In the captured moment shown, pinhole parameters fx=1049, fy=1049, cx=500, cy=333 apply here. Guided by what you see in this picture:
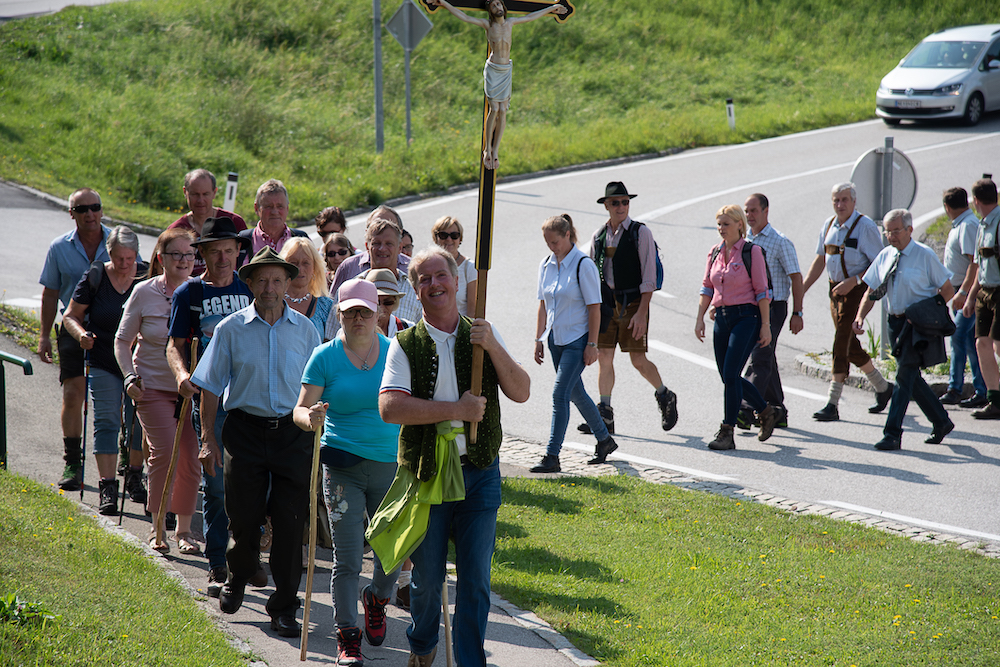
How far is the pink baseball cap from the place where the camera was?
516 cm

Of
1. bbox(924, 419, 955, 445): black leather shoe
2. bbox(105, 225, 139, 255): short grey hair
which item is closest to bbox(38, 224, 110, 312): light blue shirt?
bbox(105, 225, 139, 255): short grey hair

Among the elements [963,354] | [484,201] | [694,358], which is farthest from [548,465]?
[963,354]

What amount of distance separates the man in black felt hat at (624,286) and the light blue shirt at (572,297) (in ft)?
2.76

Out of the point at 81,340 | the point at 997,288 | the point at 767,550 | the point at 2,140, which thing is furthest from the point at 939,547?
the point at 2,140

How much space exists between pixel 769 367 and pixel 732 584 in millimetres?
3998

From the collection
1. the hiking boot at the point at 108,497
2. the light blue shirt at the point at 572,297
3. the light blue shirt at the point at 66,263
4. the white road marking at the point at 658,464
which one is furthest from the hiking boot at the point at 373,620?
the light blue shirt at the point at 66,263

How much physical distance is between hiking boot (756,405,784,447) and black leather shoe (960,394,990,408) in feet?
7.85

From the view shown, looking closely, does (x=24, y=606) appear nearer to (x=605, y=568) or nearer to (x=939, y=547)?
(x=605, y=568)

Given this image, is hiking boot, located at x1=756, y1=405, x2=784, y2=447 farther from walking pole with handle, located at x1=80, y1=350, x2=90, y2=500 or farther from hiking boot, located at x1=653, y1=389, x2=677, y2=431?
walking pole with handle, located at x1=80, y1=350, x2=90, y2=500

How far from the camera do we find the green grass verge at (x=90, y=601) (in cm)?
432

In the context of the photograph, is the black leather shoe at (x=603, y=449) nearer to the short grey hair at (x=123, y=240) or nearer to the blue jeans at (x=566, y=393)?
the blue jeans at (x=566, y=393)

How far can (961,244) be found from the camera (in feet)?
34.5

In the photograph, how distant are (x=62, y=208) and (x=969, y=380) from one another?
14680 mm

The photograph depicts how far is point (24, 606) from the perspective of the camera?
4465 mm
